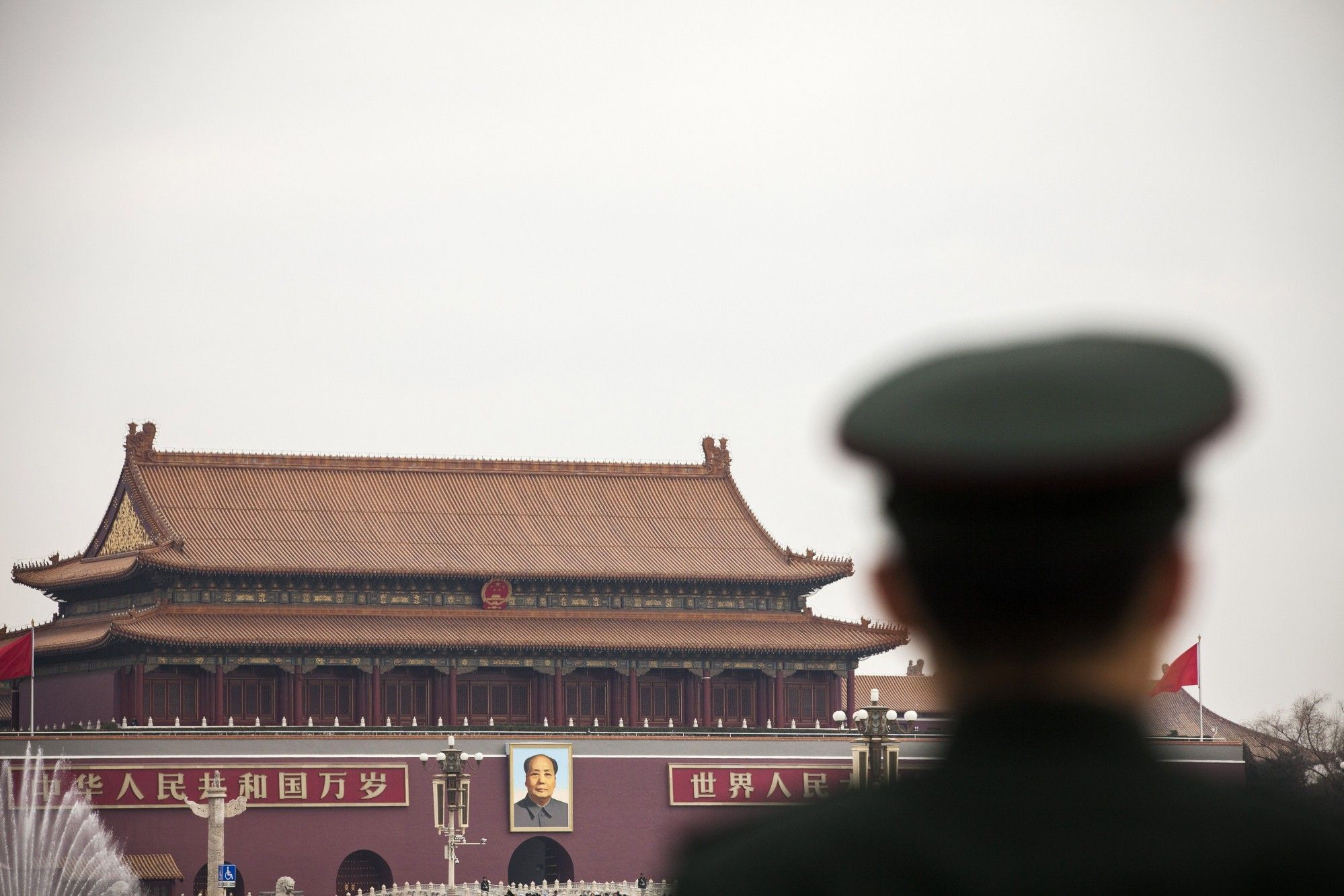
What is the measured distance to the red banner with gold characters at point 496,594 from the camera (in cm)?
6166

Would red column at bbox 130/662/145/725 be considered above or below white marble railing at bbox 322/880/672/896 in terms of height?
above

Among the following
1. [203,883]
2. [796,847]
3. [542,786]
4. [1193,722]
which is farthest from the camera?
[1193,722]

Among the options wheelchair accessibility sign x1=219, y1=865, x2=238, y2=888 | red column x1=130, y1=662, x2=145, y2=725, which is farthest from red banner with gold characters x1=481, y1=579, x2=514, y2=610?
wheelchair accessibility sign x1=219, y1=865, x2=238, y2=888

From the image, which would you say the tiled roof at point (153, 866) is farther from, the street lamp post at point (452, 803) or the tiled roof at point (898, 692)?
the tiled roof at point (898, 692)

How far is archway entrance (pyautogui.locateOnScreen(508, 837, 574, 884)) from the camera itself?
58.1m

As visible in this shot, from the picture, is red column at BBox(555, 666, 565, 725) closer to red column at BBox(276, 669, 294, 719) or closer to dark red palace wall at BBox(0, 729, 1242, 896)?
dark red palace wall at BBox(0, 729, 1242, 896)

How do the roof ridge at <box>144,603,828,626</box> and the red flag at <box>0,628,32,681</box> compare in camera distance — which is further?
the roof ridge at <box>144,603,828,626</box>

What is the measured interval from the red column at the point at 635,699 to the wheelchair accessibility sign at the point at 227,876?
45.3 ft

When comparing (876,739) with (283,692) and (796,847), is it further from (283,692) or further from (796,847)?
(796,847)

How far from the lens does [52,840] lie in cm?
5303

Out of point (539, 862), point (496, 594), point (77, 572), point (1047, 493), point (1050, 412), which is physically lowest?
point (539, 862)

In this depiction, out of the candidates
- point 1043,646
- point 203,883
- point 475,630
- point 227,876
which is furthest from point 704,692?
point 1043,646

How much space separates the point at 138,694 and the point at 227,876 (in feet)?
27.6

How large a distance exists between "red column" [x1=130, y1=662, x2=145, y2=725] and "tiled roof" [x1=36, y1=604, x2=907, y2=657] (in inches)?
44.0
